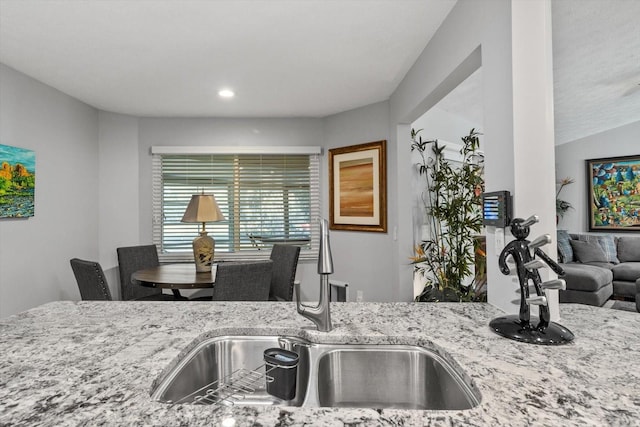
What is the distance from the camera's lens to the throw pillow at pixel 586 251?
11.3ft

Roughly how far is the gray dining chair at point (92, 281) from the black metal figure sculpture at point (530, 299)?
2469 millimetres

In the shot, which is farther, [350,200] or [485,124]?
[350,200]

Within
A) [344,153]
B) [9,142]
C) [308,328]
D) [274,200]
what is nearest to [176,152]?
[274,200]

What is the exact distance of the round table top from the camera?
276 cm

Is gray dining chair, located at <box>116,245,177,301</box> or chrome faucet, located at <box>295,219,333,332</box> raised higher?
chrome faucet, located at <box>295,219,333,332</box>

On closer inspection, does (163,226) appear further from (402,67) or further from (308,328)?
→ (308,328)

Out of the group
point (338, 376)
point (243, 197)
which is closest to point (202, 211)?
point (243, 197)

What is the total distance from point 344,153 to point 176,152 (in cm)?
201

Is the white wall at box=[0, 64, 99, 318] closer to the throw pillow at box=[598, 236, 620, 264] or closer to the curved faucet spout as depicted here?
the curved faucet spout

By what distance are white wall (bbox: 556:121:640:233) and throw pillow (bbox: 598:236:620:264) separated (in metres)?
0.22

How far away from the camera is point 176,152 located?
167 inches

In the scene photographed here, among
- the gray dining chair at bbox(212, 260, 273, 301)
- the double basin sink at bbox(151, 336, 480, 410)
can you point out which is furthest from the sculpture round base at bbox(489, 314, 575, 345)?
the gray dining chair at bbox(212, 260, 273, 301)

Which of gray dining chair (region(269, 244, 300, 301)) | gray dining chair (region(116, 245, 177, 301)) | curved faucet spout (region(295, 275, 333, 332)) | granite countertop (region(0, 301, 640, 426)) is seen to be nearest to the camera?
granite countertop (region(0, 301, 640, 426))

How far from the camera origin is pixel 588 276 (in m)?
3.37
